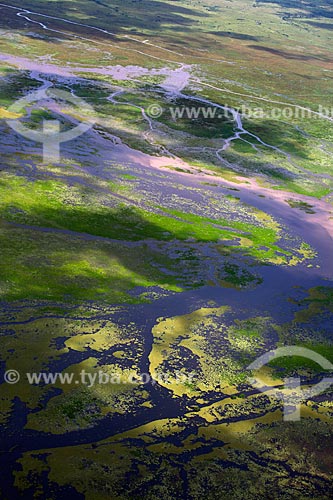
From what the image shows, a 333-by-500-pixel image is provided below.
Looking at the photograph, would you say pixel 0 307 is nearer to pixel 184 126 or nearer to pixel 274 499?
pixel 274 499

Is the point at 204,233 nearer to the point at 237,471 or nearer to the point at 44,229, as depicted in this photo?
the point at 44,229

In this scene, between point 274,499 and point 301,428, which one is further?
point 301,428

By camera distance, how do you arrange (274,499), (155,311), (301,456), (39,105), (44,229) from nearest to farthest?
(274,499) → (301,456) → (155,311) → (44,229) → (39,105)

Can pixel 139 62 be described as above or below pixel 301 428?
above

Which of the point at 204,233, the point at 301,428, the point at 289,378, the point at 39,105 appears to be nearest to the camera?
the point at 301,428

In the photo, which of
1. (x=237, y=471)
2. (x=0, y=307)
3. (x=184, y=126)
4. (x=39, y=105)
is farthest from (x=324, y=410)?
(x=39, y=105)

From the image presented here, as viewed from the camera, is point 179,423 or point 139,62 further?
point 139,62

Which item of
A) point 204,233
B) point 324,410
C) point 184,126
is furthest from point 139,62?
point 324,410

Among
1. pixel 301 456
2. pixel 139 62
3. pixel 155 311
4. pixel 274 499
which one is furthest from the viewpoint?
pixel 139 62

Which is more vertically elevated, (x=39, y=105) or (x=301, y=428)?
(x=39, y=105)

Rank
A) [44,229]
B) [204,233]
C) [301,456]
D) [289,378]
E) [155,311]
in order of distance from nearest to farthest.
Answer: [301,456] < [289,378] < [155,311] < [44,229] < [204,233]
